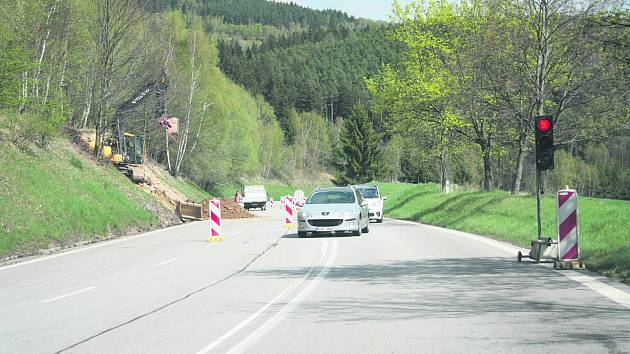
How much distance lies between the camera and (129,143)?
4959 cm

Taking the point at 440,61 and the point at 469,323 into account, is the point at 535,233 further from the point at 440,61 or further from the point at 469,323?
the point at 440,61

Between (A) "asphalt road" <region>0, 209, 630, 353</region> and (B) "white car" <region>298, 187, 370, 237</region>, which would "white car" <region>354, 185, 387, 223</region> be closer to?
(B) "white car" <region>298, 187, 370, 237</region>

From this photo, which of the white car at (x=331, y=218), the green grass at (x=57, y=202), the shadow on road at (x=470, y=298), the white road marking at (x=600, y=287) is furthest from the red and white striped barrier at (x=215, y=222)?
the white road marking at (x=600, y=287)

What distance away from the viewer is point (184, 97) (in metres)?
64.2

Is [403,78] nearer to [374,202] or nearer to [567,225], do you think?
[374,202]

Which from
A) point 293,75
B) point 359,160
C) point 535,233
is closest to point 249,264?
point 535,233

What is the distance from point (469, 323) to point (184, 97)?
57.1 metres

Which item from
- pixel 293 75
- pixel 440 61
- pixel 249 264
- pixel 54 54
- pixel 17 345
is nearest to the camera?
pixel 17 345

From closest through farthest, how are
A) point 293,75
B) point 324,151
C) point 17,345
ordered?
point 17,345
point 324,151
point 293,75

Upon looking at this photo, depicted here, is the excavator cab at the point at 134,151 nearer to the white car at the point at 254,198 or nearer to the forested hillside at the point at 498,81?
the forested hillside at the point at 498,81

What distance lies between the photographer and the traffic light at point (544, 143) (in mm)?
16719

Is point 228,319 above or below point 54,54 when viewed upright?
below

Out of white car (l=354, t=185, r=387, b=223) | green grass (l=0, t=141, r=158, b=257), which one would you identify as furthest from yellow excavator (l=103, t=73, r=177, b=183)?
white car (l=354, t=185, r=387, b=223)

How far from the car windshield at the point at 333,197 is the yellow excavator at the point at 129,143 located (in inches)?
806
